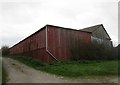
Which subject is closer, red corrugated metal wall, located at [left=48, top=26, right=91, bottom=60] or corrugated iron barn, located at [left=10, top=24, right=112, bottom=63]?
corrugated iron barn, located at [left=10, top=24, right=112, bottom=63]

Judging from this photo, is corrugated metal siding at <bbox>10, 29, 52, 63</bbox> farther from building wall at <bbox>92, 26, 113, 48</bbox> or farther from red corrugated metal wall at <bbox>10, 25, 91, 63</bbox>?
building wall at <bbox>92, 26, 113, 48</bbox>

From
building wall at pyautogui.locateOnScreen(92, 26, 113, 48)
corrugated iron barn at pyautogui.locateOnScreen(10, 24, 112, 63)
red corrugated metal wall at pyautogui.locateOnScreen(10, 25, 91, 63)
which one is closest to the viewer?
corrugated iron barn at pyautogui.locateOnScreen(10, 24, 112, 63)

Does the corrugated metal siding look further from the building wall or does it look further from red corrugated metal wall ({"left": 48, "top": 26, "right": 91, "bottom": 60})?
the building wall

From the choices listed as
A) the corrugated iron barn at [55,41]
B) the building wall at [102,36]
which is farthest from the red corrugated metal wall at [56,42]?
the building wall at [102,36]

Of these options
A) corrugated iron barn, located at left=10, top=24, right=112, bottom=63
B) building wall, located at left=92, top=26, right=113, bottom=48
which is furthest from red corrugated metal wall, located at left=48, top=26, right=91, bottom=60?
building wall, located at left=92, top=26, right=113, bottom=48

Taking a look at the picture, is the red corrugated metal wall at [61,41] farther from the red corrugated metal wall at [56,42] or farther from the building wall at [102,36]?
the building wall at [102,36]

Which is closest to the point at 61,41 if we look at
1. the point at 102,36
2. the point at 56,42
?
the point at 56,42

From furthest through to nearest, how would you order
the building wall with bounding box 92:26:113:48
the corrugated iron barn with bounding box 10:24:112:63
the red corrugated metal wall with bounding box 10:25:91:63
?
1. the building wall with bounding box 92:26:113:48
2. the red corrugated metal wall with bounding box 10:25:91:63
3. the corrugated iron barn with bounding box 10:24:112:63

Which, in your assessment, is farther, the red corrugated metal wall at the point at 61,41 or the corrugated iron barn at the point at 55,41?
the red corrugated metal wall at the point at 61,41

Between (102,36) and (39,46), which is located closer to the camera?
(39,46)

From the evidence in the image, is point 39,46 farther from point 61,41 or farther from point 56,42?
point 61,41

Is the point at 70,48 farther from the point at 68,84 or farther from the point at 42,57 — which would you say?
the point at 68,84

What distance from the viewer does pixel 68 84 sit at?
10.3 m

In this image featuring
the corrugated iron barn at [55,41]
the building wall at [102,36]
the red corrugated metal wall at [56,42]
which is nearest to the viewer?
the corrugated iron barn at [55,41]
